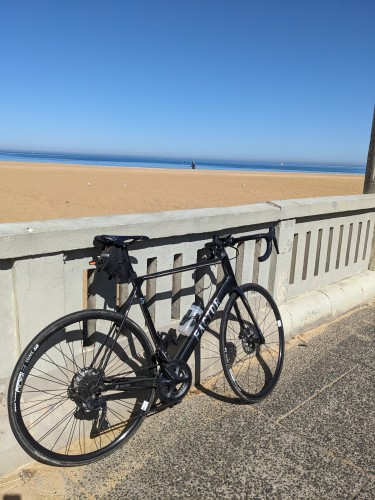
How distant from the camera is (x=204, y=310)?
3184mm

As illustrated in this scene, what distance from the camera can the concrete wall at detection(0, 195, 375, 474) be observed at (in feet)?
8.20

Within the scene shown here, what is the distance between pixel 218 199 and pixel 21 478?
2043cm

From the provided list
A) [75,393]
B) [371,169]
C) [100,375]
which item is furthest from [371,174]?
[75,393]

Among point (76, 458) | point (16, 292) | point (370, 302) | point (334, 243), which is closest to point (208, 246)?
point (16, 292)

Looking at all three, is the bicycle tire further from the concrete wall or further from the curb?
the curb

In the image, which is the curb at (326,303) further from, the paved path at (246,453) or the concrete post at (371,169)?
the concrete post at (371,169)

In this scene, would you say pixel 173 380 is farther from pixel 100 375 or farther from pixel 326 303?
pixel 326 303

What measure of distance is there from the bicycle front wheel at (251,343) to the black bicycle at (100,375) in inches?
1.1

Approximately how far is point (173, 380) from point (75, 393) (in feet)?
2.12

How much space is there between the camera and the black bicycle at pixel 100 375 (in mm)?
2576

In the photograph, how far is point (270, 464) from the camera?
2734 millimetres

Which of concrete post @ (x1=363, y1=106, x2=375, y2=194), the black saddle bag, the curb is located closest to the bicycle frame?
the black saddle bag

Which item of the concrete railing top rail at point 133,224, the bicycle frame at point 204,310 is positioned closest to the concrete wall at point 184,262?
the concrete railing top rail at point 133,224

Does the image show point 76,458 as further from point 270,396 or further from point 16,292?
point 270,396
